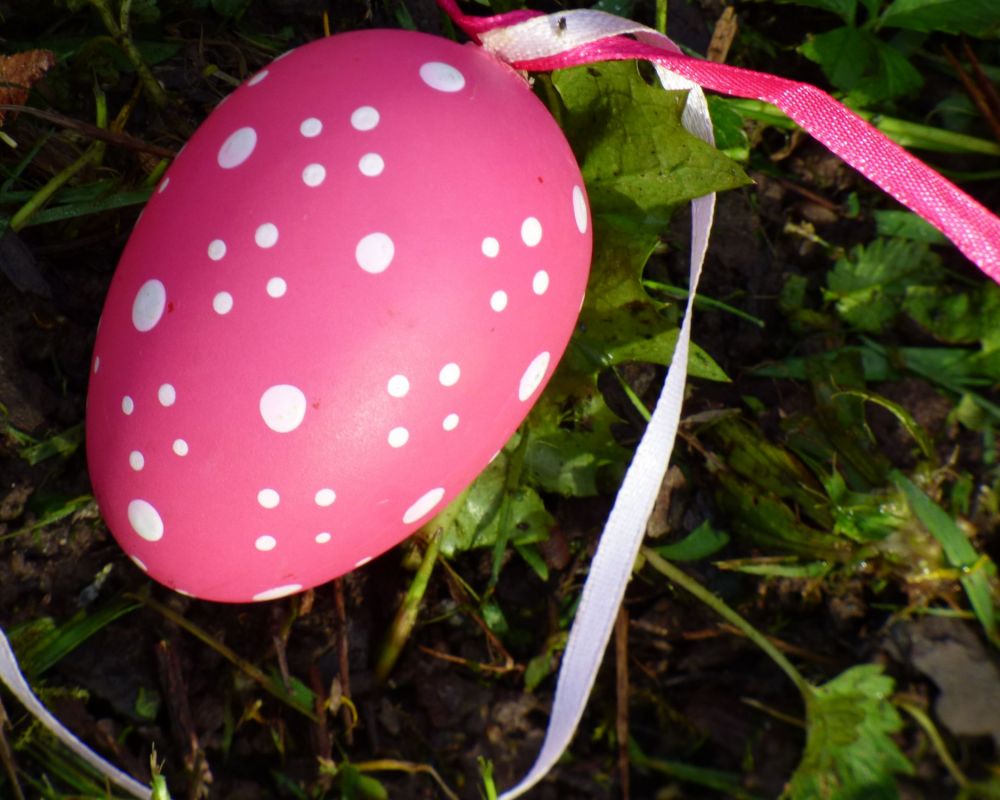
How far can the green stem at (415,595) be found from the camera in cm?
161

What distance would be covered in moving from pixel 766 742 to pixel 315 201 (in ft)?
4.07

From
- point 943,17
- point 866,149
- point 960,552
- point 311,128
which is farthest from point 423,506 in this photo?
point 943,17

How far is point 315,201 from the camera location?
112 centimetres

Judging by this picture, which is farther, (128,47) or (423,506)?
(128,47)

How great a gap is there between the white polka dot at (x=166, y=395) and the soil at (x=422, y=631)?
0.48 m

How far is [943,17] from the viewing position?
178cm

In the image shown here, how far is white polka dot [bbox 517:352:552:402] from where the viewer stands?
1.27 m

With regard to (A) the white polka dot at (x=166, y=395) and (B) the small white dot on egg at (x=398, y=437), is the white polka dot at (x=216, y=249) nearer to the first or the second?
(A) the white polka dot at (x=166, y=395)

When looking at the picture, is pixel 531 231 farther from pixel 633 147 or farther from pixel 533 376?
pixel 633 147

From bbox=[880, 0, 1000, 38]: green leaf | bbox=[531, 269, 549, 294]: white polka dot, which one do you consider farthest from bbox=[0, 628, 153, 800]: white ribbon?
bbox=[880, 0, 1000, 38]: green leaf

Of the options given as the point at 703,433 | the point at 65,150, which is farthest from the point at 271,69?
the point at 703,433

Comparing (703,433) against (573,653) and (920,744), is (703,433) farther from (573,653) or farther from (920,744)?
(920,744)

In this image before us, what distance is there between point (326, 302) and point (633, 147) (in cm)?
62

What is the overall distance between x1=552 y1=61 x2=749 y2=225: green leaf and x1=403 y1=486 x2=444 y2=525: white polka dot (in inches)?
21.4
